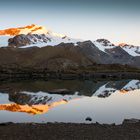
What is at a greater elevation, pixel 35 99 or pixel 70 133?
pixel 70 133

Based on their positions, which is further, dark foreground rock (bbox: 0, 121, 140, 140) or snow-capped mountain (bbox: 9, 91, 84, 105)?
snow-capped mountain (bbox: 9, 91, 84, 105)

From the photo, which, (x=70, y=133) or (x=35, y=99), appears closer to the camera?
(x=70, y=133)

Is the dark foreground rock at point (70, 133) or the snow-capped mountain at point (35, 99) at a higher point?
the dark foreground rock at point (70, 133)

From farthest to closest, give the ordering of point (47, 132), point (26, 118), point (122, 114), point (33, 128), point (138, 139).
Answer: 1. point (122, 114)
2. point (26, 118)
3. point (33, 128)
4. point (47, 132)
5. point (138, 139)

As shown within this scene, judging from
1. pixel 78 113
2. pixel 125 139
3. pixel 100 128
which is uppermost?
pixel 125 139

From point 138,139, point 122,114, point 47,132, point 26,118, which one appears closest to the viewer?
point 138,139

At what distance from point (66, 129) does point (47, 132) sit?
208cm

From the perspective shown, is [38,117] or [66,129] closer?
[66,129]

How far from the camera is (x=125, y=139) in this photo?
24109mm

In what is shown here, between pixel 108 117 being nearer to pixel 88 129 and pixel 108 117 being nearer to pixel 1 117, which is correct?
pixel 1 117

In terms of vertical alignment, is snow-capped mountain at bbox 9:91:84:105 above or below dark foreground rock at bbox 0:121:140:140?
below

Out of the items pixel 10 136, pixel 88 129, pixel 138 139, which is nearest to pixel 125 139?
pixel 138 139

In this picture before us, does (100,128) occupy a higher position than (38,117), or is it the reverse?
(100,128)

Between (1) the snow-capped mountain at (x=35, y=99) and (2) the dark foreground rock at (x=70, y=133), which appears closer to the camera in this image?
(2) the dark foreground rock at (x=70, y=133)
